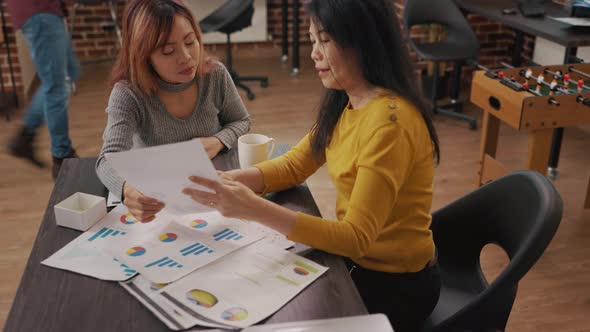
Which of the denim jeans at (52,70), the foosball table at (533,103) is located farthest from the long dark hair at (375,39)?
the denim jeans at (52,70)

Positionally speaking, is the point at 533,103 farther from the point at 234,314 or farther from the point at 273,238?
the point at 234,314

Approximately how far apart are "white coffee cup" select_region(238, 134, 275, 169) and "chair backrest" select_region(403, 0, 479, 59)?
2.62 m

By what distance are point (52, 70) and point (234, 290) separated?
2543mm

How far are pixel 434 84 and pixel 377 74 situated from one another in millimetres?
2831

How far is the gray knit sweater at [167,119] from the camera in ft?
5.34

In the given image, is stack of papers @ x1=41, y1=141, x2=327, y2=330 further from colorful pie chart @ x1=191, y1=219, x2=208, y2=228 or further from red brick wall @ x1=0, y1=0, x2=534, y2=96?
red brick wall @ x1=0, y1=0, x2=534, y2=96

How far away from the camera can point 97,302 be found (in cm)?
108

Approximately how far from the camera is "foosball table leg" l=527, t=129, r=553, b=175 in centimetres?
262

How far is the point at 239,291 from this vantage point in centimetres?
110

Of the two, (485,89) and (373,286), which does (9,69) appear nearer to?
(485,89)

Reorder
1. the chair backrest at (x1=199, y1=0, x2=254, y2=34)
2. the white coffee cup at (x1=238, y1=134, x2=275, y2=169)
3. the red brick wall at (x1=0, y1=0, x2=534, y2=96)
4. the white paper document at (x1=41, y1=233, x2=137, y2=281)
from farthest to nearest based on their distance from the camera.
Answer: the red brick wall at (x1=0, y1=0, x2=534, y2=96), the chair backrest at (x1=199, y1=0, x2=254, y2=34), the white coffee cup at (x1=238, y1=134, x2=275, y2=169), the white paper document at (x1=41, y1=233, x2=137, y2=281)

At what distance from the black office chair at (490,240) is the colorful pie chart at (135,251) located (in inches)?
25.3

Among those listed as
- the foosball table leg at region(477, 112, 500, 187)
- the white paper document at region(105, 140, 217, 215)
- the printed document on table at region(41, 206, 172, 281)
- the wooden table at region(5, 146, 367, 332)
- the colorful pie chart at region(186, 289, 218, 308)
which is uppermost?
the white paper document at region(105, 140, 217, 215)

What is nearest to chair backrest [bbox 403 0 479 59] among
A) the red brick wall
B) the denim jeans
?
the red brick wall
